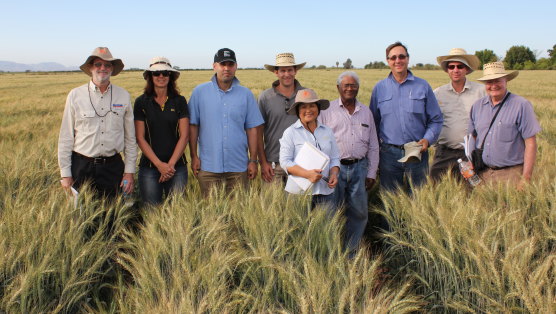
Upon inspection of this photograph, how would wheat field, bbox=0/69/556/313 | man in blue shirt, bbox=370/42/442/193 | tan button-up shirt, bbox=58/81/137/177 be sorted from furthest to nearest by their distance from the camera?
1. man in blue shirt, bbox=370/42/442/193
2. tan button-up shirt, bbox=58/81/137/177
3. wheat field, bbox=0/69/556/313

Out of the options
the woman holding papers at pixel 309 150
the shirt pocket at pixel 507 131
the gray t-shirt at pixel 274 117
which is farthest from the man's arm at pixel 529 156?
the gray t-shirt at pixel 274 117

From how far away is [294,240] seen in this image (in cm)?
207

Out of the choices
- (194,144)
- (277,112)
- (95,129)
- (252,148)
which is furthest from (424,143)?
(95,129)

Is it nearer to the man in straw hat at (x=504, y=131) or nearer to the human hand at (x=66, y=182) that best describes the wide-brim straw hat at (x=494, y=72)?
the man in straw hat at (x=504, y=131)

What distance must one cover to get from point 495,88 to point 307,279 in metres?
2.62

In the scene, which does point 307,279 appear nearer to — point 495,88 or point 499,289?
point 499,289

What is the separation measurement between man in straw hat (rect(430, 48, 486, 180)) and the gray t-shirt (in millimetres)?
1639

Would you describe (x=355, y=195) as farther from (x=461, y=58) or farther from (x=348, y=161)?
(x=461, y=58)

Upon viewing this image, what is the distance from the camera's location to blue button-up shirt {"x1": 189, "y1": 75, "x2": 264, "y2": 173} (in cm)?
353

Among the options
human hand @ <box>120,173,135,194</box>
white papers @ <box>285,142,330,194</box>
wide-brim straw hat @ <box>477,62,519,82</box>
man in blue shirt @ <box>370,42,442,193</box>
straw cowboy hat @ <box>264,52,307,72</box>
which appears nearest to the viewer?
white papers @ <box>285,142,330,194</box>

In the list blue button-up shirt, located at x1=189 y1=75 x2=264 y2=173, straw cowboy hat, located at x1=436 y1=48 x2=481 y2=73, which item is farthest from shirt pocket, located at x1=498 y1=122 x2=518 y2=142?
blue button-up shirt, located at x1=189 y1=75 x2=264 y2=173

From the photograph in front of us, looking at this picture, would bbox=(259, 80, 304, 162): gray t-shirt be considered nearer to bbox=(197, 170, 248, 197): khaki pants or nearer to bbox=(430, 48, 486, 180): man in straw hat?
bbox=(197, 170, 248, 197): khaki pants

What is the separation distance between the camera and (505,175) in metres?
3.28

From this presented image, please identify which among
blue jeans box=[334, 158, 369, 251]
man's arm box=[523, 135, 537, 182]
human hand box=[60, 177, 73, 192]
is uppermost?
man's arm box=[523, 135, 537, 182]
